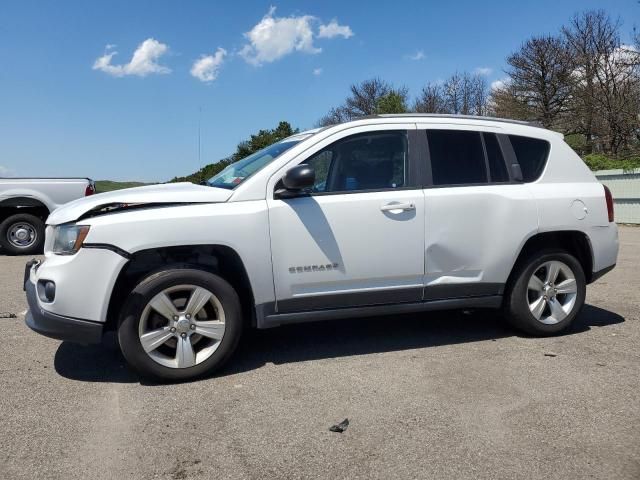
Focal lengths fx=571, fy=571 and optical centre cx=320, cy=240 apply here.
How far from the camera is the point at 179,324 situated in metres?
3.93

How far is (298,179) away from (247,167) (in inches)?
30.3

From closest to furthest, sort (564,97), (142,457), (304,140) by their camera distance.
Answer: (142,457)
(304,140)
(564,97)

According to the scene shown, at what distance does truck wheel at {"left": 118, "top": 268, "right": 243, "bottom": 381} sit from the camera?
151 inches

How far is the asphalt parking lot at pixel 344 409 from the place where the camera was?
2869mm

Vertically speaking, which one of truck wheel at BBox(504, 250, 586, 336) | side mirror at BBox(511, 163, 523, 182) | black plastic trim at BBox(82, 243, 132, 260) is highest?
side mirror at BBox(511, 163, 523, 182)

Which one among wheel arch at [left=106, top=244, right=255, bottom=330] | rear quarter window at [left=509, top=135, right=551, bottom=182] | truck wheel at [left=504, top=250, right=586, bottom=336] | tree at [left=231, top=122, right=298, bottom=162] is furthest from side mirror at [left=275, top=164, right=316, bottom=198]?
tree at [left=231, top=122, right=298, bottom=162]

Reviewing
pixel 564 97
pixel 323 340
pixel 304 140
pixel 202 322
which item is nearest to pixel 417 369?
pixel 323 340

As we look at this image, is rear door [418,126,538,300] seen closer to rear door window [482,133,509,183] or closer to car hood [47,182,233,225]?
rear door window [482,133,509,183]

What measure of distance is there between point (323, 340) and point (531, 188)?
2211mm

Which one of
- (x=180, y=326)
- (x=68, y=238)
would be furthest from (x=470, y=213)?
(x=68, y=238)

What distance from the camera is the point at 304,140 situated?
4.44 metres

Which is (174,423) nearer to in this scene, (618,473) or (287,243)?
(287,243)

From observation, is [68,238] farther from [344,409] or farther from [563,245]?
[563,245]

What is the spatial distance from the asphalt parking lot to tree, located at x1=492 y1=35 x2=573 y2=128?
31.2m
